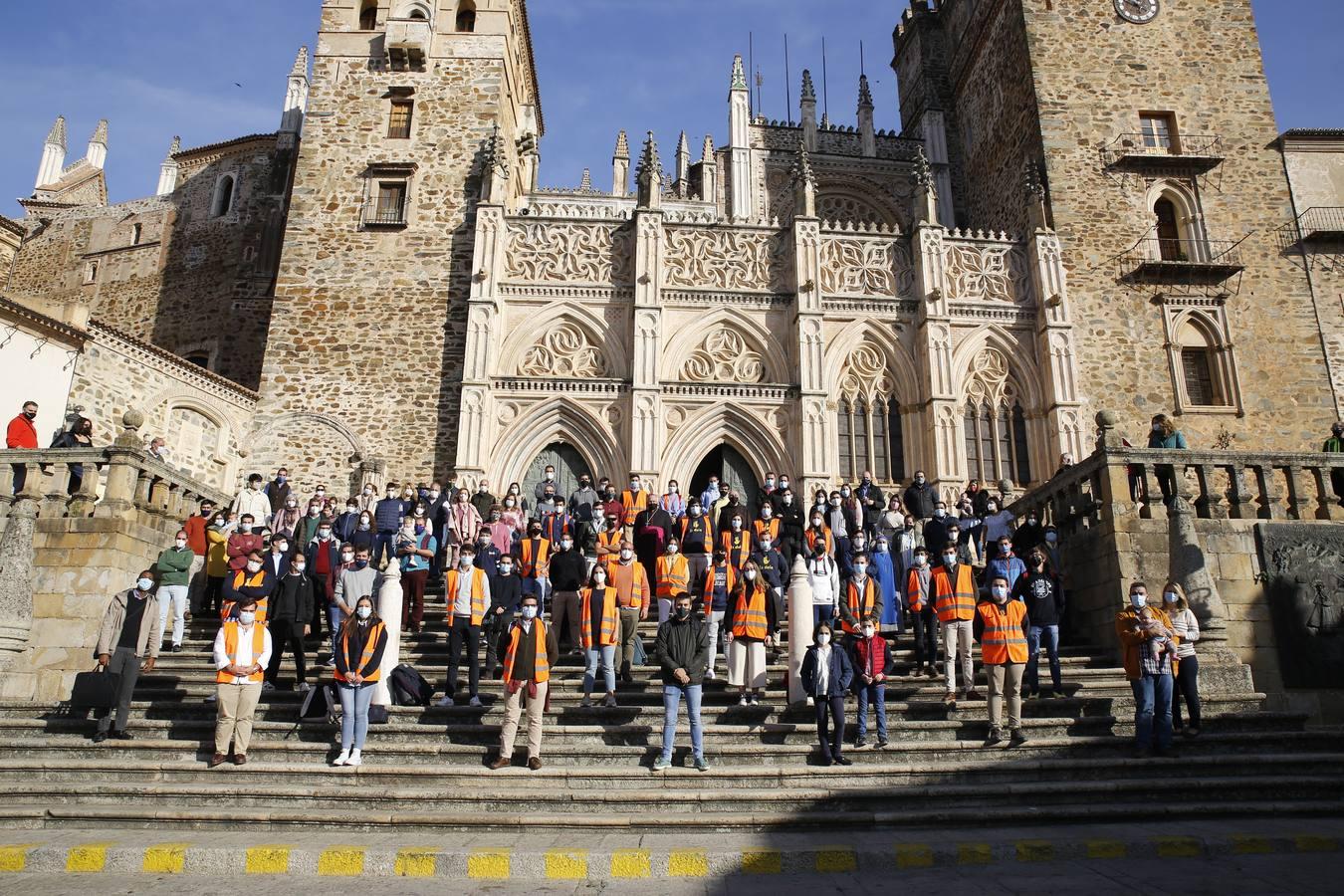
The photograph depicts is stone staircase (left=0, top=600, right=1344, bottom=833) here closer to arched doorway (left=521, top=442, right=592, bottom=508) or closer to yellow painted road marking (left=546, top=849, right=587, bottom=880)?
yellow painted road marking (left=546, top=849, right=587, bottom=880)

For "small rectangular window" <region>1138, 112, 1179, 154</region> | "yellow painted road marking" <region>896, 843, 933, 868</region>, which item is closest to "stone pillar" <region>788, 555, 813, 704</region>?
"yellow painted road marking" <region>896, 843, 933, 868</region>

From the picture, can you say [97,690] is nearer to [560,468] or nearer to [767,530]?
[767,530]

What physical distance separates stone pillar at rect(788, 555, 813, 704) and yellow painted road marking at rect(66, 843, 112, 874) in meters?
6.84

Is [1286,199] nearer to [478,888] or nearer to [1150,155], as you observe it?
[1150,155]

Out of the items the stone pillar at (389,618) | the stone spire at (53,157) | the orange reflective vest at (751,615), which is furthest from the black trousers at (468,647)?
the stone spire at (53,157)

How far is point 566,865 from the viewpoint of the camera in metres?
7.29

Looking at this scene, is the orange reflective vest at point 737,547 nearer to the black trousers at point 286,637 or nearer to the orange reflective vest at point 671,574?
the orange reflective vest at point 671,574

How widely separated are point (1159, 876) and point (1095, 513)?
7185 millimetres

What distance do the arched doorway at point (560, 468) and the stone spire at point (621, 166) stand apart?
20636 millimetres

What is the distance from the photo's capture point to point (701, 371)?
22.0 m

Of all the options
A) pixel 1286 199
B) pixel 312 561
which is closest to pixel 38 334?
pixel 312 561

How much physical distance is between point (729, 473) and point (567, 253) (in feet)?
22.0

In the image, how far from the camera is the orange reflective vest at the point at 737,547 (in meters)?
12.9

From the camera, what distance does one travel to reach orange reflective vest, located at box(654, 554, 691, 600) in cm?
1229
